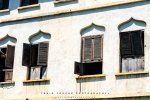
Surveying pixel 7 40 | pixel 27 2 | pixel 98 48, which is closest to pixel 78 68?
pixel 98 48

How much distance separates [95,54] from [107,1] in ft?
7.06

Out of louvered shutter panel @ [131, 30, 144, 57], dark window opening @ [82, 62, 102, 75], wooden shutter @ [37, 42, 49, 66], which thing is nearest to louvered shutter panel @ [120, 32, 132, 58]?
louvered shutter panel @ [131, 30, 144, 57]

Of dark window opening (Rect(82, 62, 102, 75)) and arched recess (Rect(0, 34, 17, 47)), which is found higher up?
arched recess (Rect(0, 34, 17, 47))

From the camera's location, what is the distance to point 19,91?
17.0m

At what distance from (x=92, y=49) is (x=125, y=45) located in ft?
4.55

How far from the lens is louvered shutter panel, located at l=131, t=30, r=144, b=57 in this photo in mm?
14852

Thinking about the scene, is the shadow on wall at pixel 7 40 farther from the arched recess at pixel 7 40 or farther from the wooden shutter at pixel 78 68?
the wooden shutter at pixel 78 68

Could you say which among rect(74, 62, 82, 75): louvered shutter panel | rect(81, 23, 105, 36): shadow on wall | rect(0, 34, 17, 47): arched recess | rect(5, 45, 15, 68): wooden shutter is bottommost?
rect(74, 62, 82, 75): louvered shutter panel

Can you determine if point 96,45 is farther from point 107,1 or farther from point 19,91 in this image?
point 19,91

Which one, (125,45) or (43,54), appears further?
(43,54)

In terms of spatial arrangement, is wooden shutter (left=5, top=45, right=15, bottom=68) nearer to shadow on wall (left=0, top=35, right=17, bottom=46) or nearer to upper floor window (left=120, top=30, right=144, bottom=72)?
shadow on wall (left=0, top=35, right=17, bottom=46)

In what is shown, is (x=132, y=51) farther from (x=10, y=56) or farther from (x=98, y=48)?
(x=10, y=56)

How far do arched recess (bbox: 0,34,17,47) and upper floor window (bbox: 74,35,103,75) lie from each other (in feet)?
11.2

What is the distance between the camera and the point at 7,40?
17969 millimetres
